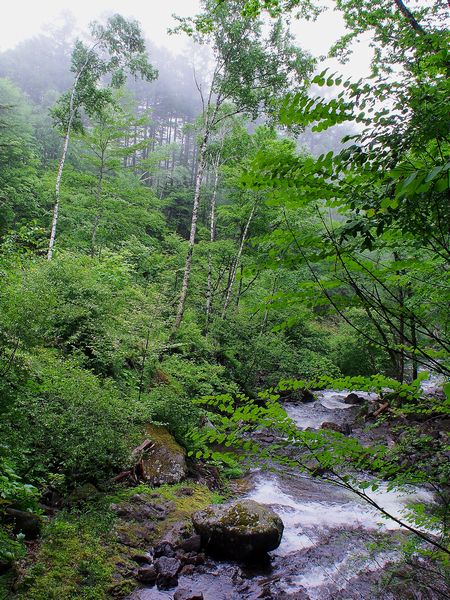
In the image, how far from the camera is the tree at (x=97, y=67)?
16516 mm

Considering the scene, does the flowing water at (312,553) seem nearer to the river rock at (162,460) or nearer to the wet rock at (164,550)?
the wet rock at (164,550)

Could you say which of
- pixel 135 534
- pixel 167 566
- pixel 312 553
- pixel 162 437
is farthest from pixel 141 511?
pixel 312 553

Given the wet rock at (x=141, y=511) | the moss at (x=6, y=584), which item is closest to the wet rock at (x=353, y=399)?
the wet rock at (x=141, y=511)

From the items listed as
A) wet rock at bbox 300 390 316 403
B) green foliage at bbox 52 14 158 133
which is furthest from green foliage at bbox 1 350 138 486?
green foliage at bbox 52 14 158 133

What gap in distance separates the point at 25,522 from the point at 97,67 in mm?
19440

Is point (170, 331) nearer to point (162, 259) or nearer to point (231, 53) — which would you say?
point (162, 259)

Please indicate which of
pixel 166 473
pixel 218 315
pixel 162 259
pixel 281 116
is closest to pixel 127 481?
pixel 166 473

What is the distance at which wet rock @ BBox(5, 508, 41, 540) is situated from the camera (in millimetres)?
4207

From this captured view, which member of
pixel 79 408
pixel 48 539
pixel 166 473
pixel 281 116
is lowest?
pixel 166 473

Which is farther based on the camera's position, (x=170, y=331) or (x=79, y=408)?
(x=170, y=331)

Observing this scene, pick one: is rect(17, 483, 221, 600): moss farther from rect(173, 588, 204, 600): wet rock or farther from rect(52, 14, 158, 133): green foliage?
rect(52, 14, 158, 133): green foliage

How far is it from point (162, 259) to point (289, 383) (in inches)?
680

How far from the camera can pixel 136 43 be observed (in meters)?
18.2

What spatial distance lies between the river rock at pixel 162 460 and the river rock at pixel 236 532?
159 centimetres
